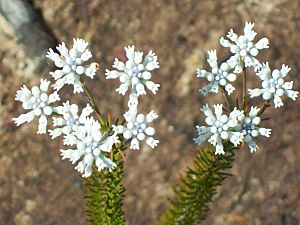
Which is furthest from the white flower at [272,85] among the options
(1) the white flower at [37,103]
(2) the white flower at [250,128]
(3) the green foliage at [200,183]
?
(1) the white flower at [37,103]

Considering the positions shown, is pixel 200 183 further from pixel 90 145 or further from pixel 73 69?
pixel 73 69

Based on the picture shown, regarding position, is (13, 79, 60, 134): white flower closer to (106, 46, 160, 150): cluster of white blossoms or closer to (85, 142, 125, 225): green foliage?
(106, 46, 160, 150): cluster of white blossoms

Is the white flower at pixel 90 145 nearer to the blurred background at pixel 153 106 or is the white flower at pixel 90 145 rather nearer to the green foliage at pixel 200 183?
the green foliage at pixel 200 183

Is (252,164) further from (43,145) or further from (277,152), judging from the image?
(43,145)

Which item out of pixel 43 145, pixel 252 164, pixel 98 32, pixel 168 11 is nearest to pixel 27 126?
pixel 43 145

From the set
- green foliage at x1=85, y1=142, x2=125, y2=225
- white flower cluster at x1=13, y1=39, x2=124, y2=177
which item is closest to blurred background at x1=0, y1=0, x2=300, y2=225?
green foliage at x1=85, y1=142, x2=125, y2=225

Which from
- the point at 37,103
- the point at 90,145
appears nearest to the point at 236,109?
the point at 90,145
